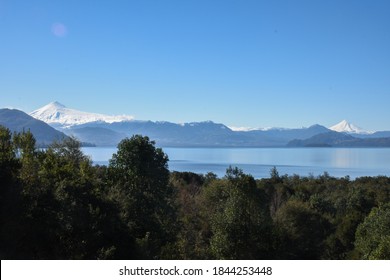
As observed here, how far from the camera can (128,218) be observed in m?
22.1

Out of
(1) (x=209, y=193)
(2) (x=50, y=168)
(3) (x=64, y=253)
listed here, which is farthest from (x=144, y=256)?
(1) (x=209, y=193)

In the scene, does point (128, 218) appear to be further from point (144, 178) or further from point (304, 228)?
point (304, 228)

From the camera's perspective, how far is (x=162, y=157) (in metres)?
26.9

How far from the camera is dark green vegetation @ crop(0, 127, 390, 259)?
1544cm

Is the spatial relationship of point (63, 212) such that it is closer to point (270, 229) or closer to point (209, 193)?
point (270, 229)

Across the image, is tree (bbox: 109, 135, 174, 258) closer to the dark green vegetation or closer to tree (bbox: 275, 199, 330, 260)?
the dark green vegetation

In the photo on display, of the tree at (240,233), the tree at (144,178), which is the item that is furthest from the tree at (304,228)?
the tree at (240,233)

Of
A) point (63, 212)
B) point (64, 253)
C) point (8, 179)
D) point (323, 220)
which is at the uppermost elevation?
point (8, 179)

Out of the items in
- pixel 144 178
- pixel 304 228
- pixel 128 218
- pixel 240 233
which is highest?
pixel 144 178

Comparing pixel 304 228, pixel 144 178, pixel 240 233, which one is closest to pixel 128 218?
pixel 144 178

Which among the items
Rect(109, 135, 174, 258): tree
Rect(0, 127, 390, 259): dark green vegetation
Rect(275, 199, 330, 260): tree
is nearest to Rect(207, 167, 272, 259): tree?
Rect(0, 127, 390, 259): dark green vegetation

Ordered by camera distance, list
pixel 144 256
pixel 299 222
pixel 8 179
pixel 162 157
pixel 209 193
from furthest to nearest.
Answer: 1. pixel 299 222
2. pixel 209 193
3. pixel 162 157
4. pixel 144 256
5. pixel 8 179

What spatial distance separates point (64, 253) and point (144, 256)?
314 centimetres

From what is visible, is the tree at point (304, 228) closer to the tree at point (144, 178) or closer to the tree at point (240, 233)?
the tree at point (144, 178)
